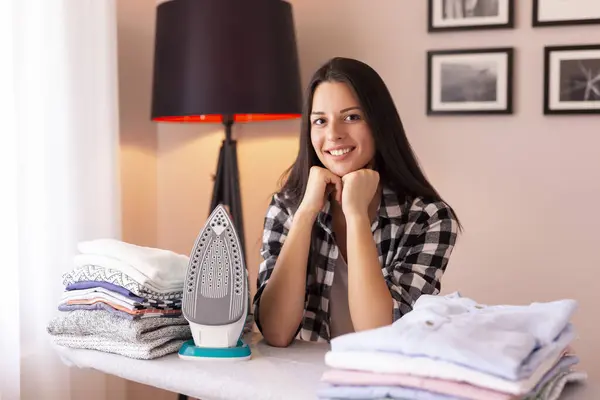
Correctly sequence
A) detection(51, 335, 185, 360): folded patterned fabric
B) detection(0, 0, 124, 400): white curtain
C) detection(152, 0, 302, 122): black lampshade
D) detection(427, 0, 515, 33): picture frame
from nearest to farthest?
detection(51, 335, 185, 360): folded patterned fabric, detection(0, 0, 124, 400): white curtain, detection(152, 0, 302, 122): black lampshade, detection(427, 0, 515, 33): picture frame

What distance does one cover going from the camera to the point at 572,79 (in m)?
2.48

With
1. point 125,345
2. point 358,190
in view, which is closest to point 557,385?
point 358,190

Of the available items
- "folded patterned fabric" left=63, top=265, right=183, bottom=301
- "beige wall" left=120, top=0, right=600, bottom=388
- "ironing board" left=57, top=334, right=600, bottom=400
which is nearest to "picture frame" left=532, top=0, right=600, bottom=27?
"beige wall" left=120, top=0, right=600, bottom=388

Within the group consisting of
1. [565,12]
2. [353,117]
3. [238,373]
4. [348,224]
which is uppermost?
[565,12]

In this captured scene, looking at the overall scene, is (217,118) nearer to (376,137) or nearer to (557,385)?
(376,137)

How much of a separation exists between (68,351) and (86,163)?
943 mm

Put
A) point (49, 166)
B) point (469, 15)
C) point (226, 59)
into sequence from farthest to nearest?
1. point (469, 15)
2. point (226, 59)
3. point (49, 166)

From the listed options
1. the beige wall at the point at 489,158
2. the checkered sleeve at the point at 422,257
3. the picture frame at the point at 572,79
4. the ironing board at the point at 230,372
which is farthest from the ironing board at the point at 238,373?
the picture frame at the point at 572,79

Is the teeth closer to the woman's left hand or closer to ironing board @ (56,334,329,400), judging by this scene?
the woman's left hand

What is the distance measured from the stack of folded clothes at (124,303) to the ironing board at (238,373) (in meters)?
0.02

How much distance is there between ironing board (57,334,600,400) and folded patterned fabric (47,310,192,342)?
0.04 metres

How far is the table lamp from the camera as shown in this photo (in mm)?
2398

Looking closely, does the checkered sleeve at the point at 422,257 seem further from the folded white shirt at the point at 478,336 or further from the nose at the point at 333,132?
the folded white shirt at the point at 478,336

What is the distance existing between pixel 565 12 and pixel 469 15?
29cm
